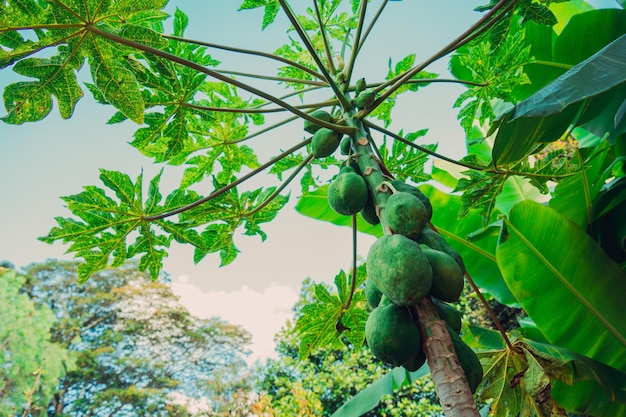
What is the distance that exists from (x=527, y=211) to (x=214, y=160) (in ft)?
6.41

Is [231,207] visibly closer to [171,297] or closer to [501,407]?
[501,407]

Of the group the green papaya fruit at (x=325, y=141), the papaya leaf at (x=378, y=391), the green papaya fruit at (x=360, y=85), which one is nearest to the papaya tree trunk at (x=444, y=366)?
the green papaya fruit at (x=325, y=141)

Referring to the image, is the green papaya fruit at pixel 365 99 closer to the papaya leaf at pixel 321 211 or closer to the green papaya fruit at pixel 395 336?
the green papaya fruit at pixel 395 336

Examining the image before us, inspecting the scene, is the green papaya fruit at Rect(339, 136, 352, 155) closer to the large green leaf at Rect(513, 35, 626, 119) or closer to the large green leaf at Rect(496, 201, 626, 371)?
the large green leaf at Rect(513, 35, 626, 119)

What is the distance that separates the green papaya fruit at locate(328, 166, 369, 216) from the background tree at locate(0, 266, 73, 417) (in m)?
17.0

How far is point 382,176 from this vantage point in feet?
4.07

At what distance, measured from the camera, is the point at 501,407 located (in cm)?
156

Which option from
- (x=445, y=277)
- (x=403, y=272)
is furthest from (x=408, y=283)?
(x=445, y=277)

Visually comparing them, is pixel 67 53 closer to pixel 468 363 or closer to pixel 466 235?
pixel 468 363

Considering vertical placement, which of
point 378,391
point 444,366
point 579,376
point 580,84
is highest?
point 378,391

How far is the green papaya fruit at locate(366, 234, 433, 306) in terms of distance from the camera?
90 cm

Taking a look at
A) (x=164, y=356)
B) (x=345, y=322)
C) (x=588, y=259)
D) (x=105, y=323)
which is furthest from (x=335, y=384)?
(x=105, y=323)

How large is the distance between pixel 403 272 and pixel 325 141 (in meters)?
0.60

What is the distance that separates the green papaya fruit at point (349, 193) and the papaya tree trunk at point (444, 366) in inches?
13.3
